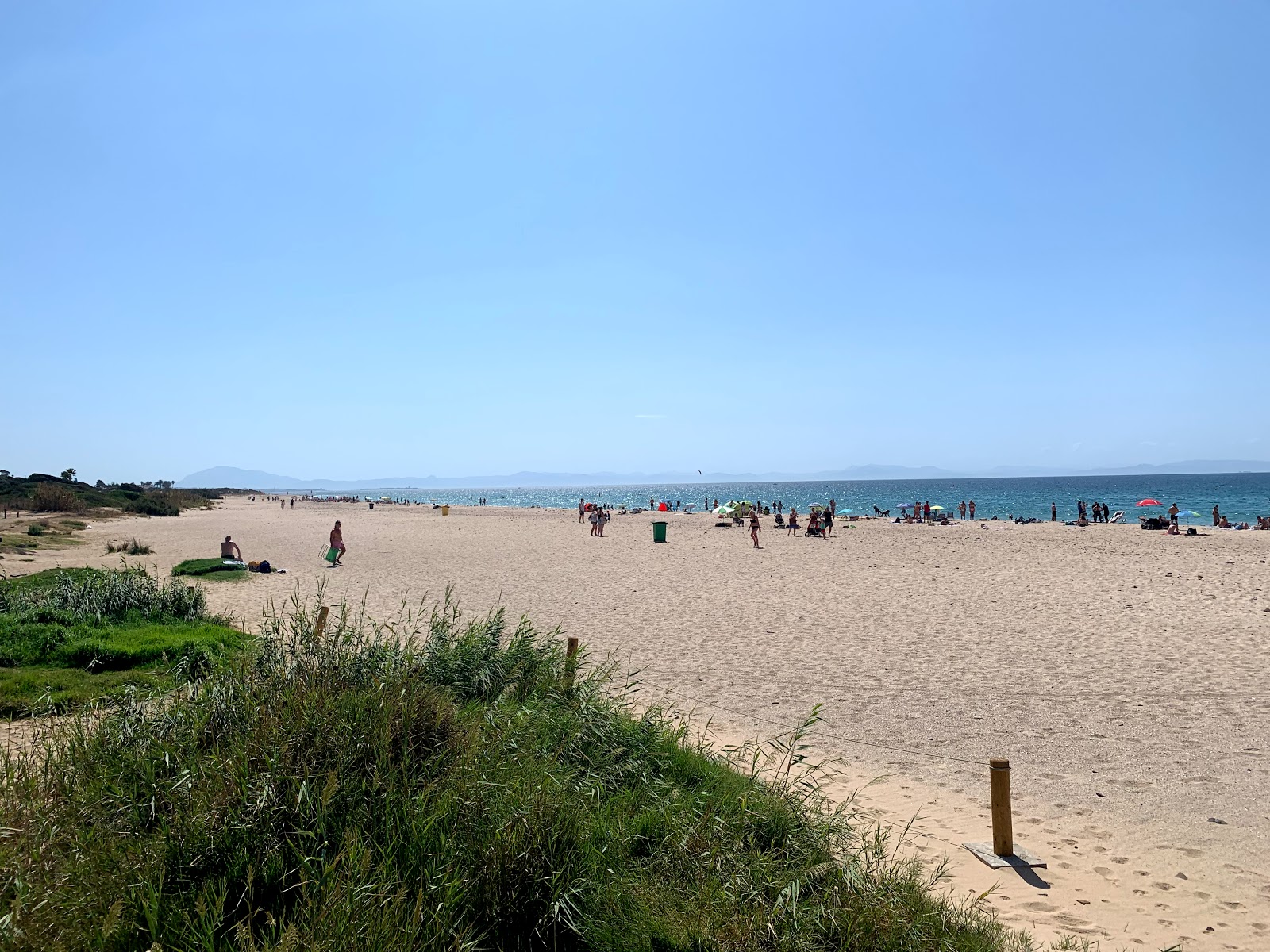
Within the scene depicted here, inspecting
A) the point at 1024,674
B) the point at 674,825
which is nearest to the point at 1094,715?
the point at 1024,674

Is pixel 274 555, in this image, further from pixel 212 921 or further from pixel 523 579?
pixel 212 921

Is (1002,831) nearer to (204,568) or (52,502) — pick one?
(204,568)

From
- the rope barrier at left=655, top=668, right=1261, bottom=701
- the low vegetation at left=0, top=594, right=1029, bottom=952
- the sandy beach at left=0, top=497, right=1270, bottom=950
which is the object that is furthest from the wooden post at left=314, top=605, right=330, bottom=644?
the rope barrier at left=655, top=668, right=1261, bottom=701

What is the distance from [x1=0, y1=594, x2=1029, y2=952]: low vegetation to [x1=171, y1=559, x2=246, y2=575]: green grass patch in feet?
49.9

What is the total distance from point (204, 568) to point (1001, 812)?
1906 cm

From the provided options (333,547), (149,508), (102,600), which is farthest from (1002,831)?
(149,508)

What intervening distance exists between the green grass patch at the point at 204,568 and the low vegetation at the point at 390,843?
49.9 ft

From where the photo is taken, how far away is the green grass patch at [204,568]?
59.1 ft

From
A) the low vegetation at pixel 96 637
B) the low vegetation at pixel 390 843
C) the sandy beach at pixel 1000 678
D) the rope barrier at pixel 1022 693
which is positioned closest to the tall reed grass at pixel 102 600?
the low vegetation at pixel 96 637

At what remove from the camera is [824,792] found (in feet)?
19.6

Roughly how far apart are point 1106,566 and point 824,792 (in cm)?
1950

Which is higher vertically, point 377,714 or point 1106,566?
point 377,714

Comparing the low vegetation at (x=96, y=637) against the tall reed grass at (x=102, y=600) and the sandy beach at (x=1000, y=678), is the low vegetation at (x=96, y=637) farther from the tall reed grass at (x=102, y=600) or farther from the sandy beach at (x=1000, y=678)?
the sandy beach at (x=1000, y=678)

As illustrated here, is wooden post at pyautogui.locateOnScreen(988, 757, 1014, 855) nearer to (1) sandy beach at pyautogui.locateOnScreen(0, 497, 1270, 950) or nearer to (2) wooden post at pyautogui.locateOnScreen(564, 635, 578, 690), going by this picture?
(1) sandy beach at pyautogui.locateOnScreen(0, 497, 1270, 950)
